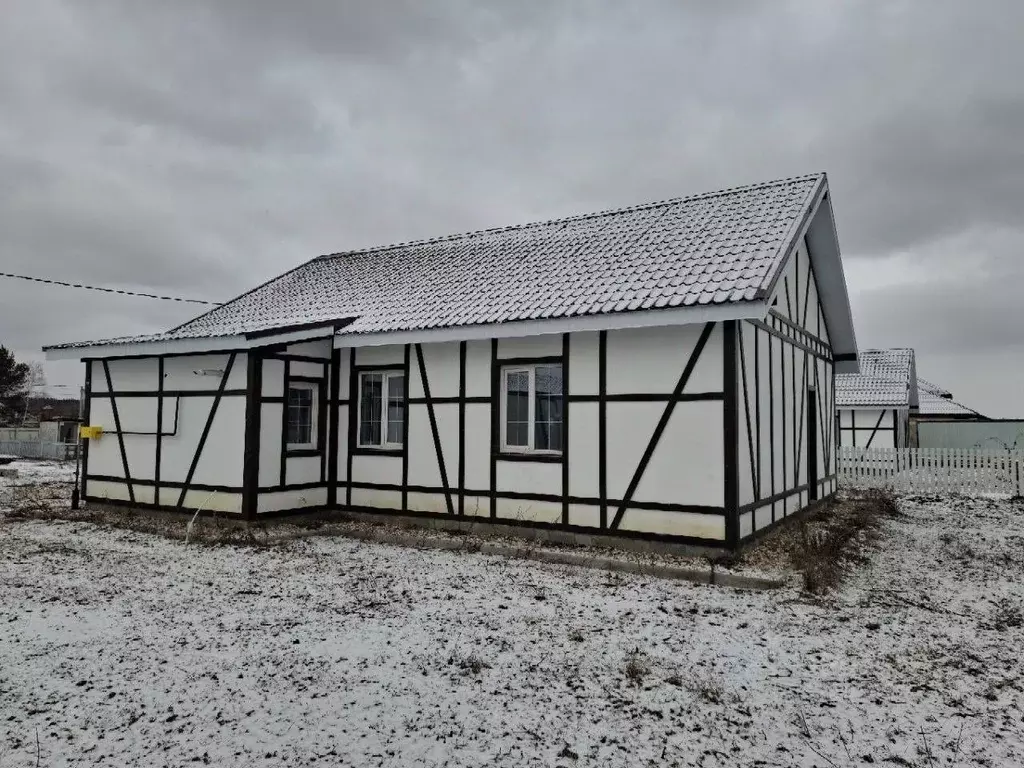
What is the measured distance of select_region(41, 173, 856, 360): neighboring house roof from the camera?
8617 mm

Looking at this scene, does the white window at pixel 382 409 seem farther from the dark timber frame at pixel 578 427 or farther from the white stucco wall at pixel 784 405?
the white stucco wall at pixel 784 405

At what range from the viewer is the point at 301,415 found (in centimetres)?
1082

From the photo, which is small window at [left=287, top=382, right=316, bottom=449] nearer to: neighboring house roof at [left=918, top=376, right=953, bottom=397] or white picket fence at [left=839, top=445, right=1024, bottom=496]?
white picket fence at [left=839, top=445, right=1024, bottom=496]

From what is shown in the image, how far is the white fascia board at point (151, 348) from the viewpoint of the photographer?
1002cm

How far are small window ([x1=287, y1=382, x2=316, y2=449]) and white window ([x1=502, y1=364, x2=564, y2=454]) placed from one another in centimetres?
325

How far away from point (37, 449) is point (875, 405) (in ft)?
103

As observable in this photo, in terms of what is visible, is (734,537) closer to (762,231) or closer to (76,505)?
(762,231)

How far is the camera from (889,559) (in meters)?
8.62

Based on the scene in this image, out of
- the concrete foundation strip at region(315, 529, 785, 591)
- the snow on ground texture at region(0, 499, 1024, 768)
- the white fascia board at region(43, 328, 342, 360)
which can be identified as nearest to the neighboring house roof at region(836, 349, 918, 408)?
the snow on ground texture at region(0, 499, 1024, 768)

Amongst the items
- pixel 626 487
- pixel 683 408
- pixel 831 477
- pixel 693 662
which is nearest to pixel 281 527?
pixel 626 487

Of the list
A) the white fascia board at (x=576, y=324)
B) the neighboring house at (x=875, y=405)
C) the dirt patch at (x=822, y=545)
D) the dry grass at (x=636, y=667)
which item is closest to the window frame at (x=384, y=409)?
the white fascia board at (x=576, y=324)

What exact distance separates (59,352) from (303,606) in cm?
860

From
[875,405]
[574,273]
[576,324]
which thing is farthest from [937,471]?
[576,324]

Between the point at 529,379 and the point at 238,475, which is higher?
the point at 529,379
